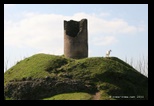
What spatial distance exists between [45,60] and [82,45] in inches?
137

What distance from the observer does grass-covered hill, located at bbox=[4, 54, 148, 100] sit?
25.9 m

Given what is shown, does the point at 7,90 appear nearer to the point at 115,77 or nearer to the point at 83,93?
the point at 83,93

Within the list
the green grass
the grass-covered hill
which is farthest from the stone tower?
the green grass

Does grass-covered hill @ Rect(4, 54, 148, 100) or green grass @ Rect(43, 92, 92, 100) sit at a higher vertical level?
grass-covered hill @ Rect(4, 54, 148, 100)

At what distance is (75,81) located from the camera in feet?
87.1

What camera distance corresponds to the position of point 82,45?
3103cm

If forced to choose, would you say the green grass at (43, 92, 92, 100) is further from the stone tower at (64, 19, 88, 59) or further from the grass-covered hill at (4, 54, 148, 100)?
the stone tower at (64, 19, 88, 59)

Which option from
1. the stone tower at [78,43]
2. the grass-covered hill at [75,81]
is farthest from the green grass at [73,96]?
the stone tower at [78,43]

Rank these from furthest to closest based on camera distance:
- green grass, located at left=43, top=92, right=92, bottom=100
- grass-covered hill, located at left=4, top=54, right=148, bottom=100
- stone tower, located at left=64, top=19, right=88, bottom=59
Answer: stone tower, located at left=64, top=19, right=88, bottom=59 → grass-covered hill, located at left=4, top=54, right=148, bottom=100 → green grass, located at left=43, top=92, right=92, bottom=100

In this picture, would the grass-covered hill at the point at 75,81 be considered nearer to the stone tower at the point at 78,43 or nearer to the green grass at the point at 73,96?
the green grass at the point at 73,96

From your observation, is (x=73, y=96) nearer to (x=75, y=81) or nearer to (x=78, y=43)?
(x=75, y=81)

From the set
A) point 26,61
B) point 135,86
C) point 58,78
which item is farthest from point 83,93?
point 26,61

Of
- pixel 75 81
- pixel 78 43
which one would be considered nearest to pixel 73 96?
pixel 75 81

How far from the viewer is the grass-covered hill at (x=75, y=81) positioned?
84.8ft
